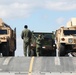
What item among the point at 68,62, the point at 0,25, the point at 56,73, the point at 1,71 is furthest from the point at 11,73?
the point at 0,25

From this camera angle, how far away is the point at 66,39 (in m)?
23.5

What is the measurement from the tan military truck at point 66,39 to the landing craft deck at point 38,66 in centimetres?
469

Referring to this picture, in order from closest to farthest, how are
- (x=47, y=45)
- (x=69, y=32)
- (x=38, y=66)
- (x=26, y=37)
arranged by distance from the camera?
(x=38, y=66), (x=26, y=37), (x=69, y=32), (x=47, y=45)

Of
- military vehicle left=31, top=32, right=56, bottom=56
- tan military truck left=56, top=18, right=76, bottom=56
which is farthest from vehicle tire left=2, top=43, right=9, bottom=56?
military vehicle left=31, top=32, right=56, bottom=56

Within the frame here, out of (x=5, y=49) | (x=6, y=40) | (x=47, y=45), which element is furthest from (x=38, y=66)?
(x=47, y=45)

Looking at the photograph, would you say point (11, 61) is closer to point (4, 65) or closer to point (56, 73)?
point (4, 65)

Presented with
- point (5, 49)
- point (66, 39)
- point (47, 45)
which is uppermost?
point (66, 39)

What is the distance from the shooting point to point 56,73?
1584cm

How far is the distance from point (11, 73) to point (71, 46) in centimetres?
872

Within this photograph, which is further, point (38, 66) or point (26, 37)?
point (26, 37)

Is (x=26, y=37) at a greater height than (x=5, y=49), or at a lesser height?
greater

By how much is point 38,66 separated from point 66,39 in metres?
6.74

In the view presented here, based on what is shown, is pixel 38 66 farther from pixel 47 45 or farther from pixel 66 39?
pixel 47 45

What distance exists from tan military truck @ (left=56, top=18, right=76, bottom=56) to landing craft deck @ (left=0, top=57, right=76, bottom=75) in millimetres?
4687
